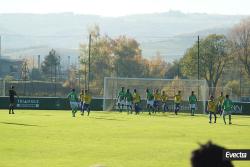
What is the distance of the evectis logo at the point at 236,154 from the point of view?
488cm

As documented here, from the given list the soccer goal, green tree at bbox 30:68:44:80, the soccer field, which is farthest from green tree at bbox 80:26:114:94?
the soccer field

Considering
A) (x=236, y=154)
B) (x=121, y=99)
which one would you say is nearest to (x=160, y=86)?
(x=121, y=99)

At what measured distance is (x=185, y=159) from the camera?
722 inches

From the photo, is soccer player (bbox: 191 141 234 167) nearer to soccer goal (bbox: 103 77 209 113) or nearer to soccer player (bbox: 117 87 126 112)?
soccer player (bbox: 117 87 126 112)

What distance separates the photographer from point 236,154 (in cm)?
511

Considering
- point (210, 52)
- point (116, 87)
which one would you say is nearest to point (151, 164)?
point (116, 87)

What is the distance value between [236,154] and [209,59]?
99.7 meters

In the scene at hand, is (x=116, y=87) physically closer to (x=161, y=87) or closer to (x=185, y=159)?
(x=161, y=87)

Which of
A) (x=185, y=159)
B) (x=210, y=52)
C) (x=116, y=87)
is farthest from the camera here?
(x=210, y=52)

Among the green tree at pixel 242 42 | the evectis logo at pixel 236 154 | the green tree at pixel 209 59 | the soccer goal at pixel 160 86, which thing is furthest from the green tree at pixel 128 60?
the evectis logo at pixel 236 154

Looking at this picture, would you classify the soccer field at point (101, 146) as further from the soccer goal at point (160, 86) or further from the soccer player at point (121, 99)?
the soccer goal at point (160, 86)

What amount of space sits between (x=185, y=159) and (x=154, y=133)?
10366 millimetres

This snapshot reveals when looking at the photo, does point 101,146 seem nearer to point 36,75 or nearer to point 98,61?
point 98,61

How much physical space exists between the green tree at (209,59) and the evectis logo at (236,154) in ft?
308
